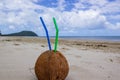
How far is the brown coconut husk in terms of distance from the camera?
9.74 ft

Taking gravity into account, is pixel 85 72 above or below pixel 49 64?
below

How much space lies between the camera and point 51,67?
2959 millimetres

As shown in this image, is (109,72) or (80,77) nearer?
(80,77)

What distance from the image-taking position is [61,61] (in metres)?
3.08

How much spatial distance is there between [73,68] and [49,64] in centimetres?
139

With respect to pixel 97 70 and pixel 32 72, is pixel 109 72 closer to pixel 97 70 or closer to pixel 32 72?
pixel 97 70

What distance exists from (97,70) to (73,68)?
534mm

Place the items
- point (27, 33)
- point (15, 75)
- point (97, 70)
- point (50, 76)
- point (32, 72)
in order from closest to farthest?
point (50, 76) → point (15, 75) → point (32, 72) → point (97, 70) → point (27, 33)

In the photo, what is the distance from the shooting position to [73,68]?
4258 mm

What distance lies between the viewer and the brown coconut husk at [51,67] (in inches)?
117

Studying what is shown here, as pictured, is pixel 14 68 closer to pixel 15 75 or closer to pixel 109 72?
pixel 15 75

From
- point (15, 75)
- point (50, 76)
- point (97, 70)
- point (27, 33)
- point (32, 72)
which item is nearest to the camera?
point (50, 76)

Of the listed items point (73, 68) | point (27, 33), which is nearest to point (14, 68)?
point (73, 68)

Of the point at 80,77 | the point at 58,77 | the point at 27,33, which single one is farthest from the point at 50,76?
the point at 27,33
